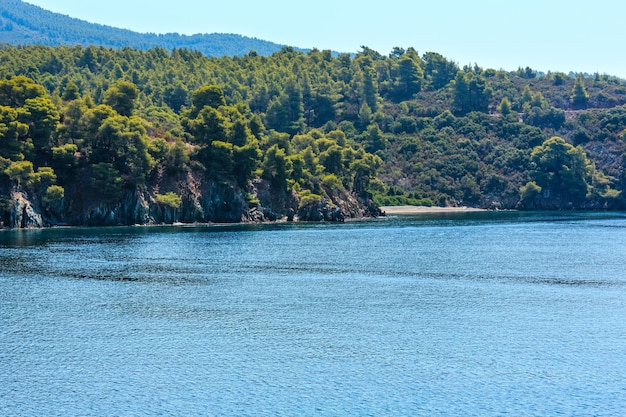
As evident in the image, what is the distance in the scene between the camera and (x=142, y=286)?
71.6 meters

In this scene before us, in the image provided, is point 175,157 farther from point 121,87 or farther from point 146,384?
point 146,384

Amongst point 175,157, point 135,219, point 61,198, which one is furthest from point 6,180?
point 175,157

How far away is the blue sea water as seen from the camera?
128ft

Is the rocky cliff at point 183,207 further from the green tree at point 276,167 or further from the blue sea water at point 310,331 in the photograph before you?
the blue sea water at point 310,331

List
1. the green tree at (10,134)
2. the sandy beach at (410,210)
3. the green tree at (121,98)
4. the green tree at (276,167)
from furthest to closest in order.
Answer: the sandy beach at (410,210)
the green tree at (276,167)
the green tree at (121,98)
the green tree at (10,134)

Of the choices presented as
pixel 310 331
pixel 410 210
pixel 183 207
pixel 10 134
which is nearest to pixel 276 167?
pixel 183 207

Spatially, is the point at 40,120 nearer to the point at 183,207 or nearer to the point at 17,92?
the point at 17,92

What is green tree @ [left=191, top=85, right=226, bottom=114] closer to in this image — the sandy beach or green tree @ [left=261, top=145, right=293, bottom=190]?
green tree @ [left=261, top=145, right=293, bottom=190]

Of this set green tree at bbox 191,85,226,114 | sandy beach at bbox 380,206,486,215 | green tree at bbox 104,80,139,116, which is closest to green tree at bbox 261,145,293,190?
green tree at bbox 191,85,226,114

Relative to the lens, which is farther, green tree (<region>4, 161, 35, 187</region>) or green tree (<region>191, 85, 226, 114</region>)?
green tree (<region>191, 85, 226, 114</region>)

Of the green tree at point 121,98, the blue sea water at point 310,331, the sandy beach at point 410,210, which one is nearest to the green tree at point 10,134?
the green tree at point 121,98

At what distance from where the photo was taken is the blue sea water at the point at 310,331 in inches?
1538

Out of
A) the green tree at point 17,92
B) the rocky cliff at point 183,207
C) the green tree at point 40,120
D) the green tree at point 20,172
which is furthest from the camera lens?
the green tree at point 17,92

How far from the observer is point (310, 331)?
53.1 m
